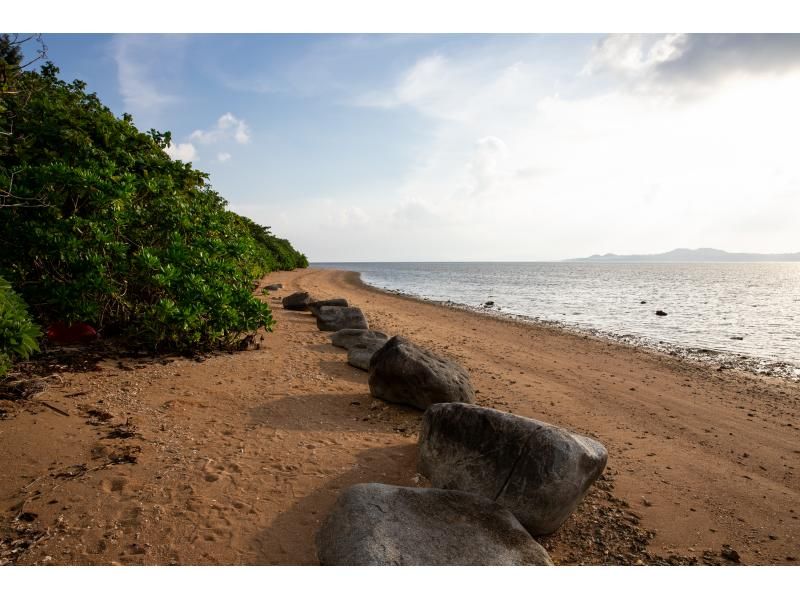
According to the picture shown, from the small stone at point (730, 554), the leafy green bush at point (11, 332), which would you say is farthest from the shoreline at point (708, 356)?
the leafy green bush at point (11, 332)

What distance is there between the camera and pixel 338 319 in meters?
13.0

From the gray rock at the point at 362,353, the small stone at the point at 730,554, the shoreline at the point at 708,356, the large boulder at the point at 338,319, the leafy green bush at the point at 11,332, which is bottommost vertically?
the shoreline at the point at 708,356

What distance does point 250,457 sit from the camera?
4.77 m

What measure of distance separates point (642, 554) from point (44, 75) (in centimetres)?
1317

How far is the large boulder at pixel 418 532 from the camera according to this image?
312 centimetres

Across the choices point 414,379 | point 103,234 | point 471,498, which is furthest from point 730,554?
point 103,234

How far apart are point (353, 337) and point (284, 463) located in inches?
236

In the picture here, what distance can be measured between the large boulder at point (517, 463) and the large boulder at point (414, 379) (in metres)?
1.91

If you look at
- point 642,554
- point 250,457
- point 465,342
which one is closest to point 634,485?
point 642,554

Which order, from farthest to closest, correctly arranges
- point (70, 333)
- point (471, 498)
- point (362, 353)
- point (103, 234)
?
point (362, 353) < point (70, 333) < point (103, 234) < point (471, 498)

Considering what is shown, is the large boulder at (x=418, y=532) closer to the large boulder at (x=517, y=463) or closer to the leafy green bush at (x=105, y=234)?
the large boulder at (x=517, y=463)

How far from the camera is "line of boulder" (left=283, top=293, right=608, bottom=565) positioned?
10.5 ft

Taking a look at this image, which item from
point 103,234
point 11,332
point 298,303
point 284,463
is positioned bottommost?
point 284,463

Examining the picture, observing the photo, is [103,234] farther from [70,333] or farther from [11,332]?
[11,332]
